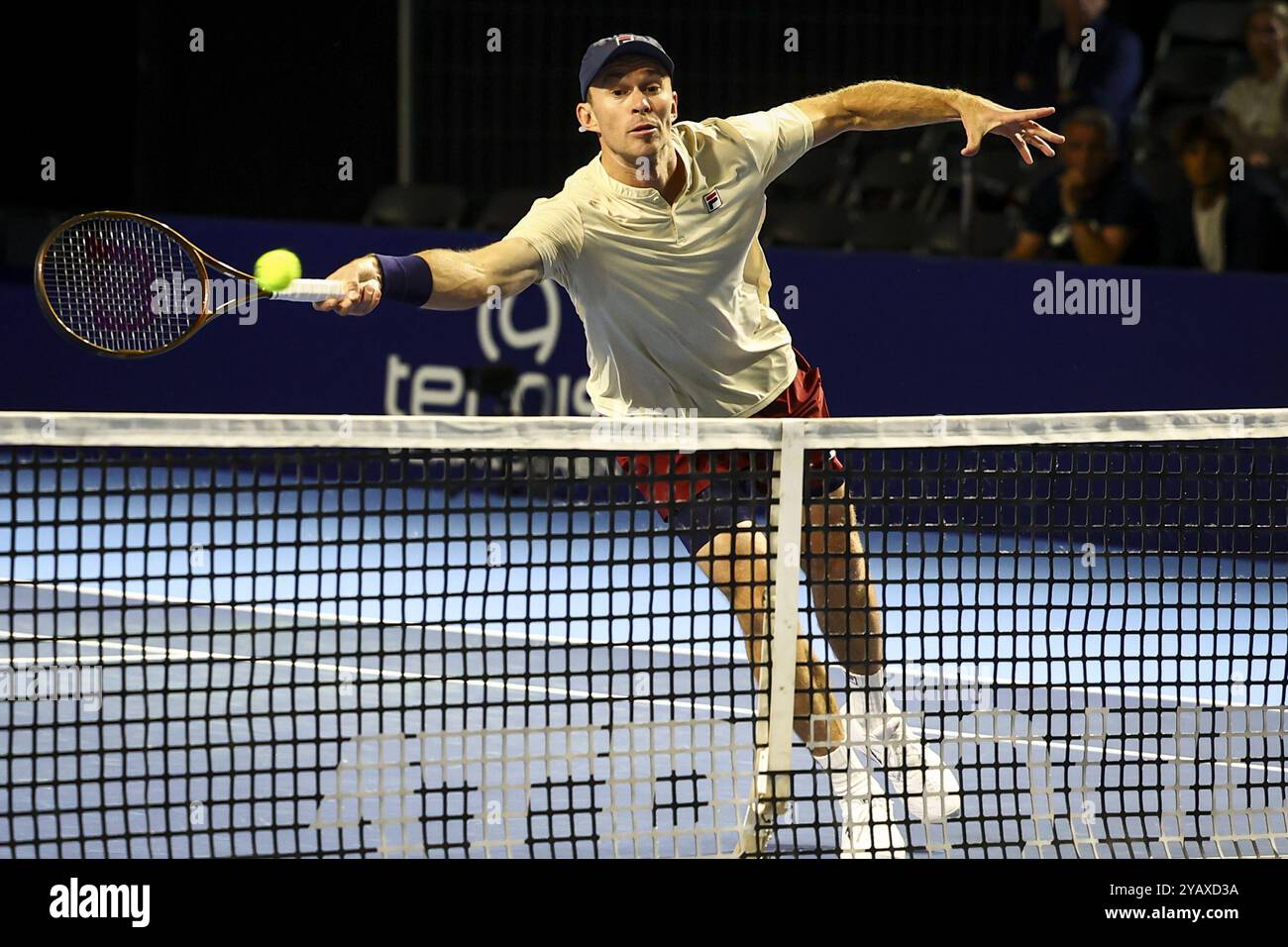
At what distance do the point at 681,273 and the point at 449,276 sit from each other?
0.71 meters

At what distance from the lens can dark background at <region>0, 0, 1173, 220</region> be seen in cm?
1119

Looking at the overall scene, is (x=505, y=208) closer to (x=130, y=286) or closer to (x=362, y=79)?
(x=362, y=79)

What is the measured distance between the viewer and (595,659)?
7.47m

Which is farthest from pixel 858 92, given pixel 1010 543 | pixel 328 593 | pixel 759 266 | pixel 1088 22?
pixel 1088 22

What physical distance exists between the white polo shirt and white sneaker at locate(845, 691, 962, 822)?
826 millimetres

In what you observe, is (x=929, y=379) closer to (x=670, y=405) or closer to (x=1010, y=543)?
(x=1010, y=543)

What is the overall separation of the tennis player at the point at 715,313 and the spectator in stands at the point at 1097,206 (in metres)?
4.73

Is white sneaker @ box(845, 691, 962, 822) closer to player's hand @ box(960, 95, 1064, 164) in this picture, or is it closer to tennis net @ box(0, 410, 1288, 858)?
tennis net @ box(0, 410, 1288, 858)

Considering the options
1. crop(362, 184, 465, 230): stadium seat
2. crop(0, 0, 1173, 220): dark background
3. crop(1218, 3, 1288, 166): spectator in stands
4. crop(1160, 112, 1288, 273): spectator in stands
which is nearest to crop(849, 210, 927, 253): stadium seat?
crop(0, 0, 1173, 220): dark background

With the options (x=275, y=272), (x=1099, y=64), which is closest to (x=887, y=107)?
(x=275, y=272)

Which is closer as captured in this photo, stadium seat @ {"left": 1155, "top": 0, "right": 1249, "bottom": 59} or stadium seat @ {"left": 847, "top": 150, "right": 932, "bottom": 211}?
stadium seat @ {"left": 1155, "top": 0, "right": 1249, "bottom": 59}

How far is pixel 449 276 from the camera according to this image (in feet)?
15.0

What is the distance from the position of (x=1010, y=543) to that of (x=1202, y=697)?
278cm

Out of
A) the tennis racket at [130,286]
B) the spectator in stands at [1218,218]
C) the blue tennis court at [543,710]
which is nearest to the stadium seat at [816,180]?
the spectator in stands at [1218,218]
